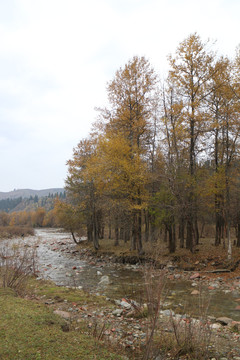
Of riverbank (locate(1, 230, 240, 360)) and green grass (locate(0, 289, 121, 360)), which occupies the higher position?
green grass (locate(0, 289, 121, 360))

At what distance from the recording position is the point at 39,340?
143 inches

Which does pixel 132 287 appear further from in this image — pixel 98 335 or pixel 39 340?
pixel 39 340

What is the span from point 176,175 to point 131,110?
5908 mm

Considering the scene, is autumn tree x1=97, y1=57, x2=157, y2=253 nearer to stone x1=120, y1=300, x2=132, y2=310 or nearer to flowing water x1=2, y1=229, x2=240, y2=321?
flowing water x1=2, y1=229, x2=240, y2=321

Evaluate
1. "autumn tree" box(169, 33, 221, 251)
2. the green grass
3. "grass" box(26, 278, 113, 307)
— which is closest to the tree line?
"autumn tree" box(169, 33, 221, 251)

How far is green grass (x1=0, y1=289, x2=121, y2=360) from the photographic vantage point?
3262 mm

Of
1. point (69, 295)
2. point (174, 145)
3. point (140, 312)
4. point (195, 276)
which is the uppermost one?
point (174, 145)

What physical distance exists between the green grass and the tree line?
33.3ft

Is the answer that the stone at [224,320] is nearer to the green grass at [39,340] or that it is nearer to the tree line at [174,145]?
the green grass at [39,340]

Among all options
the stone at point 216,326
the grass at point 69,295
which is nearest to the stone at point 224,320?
the stone at point 216,326

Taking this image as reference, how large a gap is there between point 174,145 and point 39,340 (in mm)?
13595

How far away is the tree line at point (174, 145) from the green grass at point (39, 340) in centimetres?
1014

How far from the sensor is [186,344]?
12.6 feet

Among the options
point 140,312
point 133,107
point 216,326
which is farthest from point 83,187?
point 216,326
